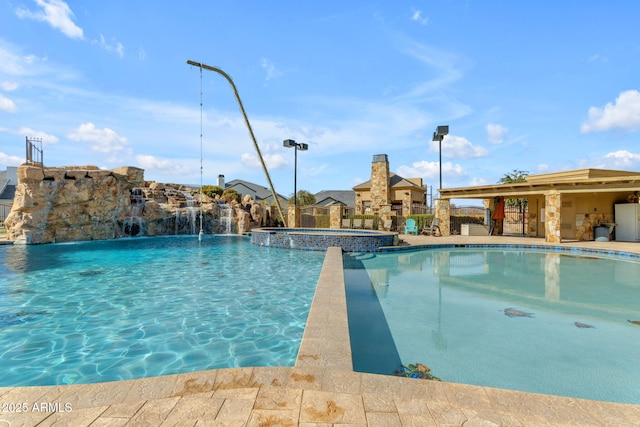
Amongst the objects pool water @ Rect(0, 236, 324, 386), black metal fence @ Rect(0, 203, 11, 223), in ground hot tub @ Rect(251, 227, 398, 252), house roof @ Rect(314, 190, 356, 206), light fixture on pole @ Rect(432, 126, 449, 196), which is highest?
light fixture on pole @ Rect(432, 126, 449, 196)

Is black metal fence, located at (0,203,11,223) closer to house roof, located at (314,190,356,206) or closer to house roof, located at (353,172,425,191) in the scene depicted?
house roof, located at (353,172,425,191)

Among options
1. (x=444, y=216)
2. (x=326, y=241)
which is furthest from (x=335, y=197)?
(x=326, y=241)

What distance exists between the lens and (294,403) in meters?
2.18

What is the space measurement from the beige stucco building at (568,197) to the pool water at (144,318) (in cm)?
1248

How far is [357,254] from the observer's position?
12.0 m

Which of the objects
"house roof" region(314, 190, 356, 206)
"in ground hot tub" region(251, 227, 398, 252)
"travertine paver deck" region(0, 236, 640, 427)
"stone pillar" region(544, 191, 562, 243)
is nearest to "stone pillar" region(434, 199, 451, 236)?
"stone pillar" region(544, 191, 562, 243)

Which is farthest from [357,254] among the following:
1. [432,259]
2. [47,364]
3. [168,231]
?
[168,231]

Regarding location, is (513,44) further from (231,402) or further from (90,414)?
(90,414)

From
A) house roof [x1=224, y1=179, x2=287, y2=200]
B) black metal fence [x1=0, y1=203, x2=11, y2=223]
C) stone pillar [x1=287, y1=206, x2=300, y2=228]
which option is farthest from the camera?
house roof [x1=224, y1=179, x2=287, y2=200]

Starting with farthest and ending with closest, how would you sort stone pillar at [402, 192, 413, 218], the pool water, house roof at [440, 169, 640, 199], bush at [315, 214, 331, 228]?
bush at [315, 214, 331, 228] → stone pillar at [402, 192, 413, 218] → house roof at [440, 169, 640, 199] → the pool water

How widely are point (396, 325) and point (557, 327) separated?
2414 mm

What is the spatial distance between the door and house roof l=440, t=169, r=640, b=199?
1.26 m

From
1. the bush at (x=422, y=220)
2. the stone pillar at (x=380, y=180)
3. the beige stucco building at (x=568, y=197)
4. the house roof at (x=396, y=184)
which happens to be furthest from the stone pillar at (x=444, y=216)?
the house roof at (x=396, y=184)

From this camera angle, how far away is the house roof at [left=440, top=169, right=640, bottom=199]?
13547 millimetres
